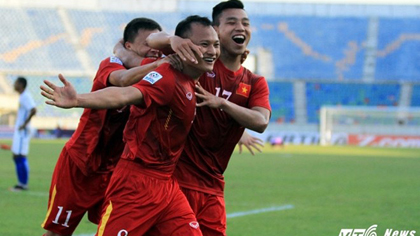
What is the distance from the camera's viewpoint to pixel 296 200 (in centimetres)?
1148

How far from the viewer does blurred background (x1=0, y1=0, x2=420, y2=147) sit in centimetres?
4534

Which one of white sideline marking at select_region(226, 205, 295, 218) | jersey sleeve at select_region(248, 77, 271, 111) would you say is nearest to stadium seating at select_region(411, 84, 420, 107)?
white sideline marking at select_region(226, 205, 295, 218)

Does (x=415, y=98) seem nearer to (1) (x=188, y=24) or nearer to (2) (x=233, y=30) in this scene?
(2) (x=233, y=30)

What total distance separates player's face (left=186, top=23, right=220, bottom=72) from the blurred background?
36.7 m

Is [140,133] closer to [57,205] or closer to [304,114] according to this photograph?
[57,205]

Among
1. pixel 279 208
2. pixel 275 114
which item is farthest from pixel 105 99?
pixel 275 114

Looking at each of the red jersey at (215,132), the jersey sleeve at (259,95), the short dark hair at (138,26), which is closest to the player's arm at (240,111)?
the jersey sleeve at (259,95)

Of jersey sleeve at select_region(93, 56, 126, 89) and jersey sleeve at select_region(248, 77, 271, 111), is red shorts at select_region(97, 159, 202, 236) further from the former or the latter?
jersey sleeve at select_region(248, 77, 271, 111)

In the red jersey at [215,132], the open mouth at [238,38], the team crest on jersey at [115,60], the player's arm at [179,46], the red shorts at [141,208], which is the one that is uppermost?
the open mouth at [238,38]

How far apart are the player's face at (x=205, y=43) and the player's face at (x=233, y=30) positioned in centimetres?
67

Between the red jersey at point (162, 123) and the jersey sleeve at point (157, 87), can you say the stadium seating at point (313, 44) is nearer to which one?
the red jersey at point (162, 123)

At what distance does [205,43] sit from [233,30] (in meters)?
0.75

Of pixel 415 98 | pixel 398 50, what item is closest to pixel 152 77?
pixel 415 98

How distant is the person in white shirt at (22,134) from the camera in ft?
39.9
